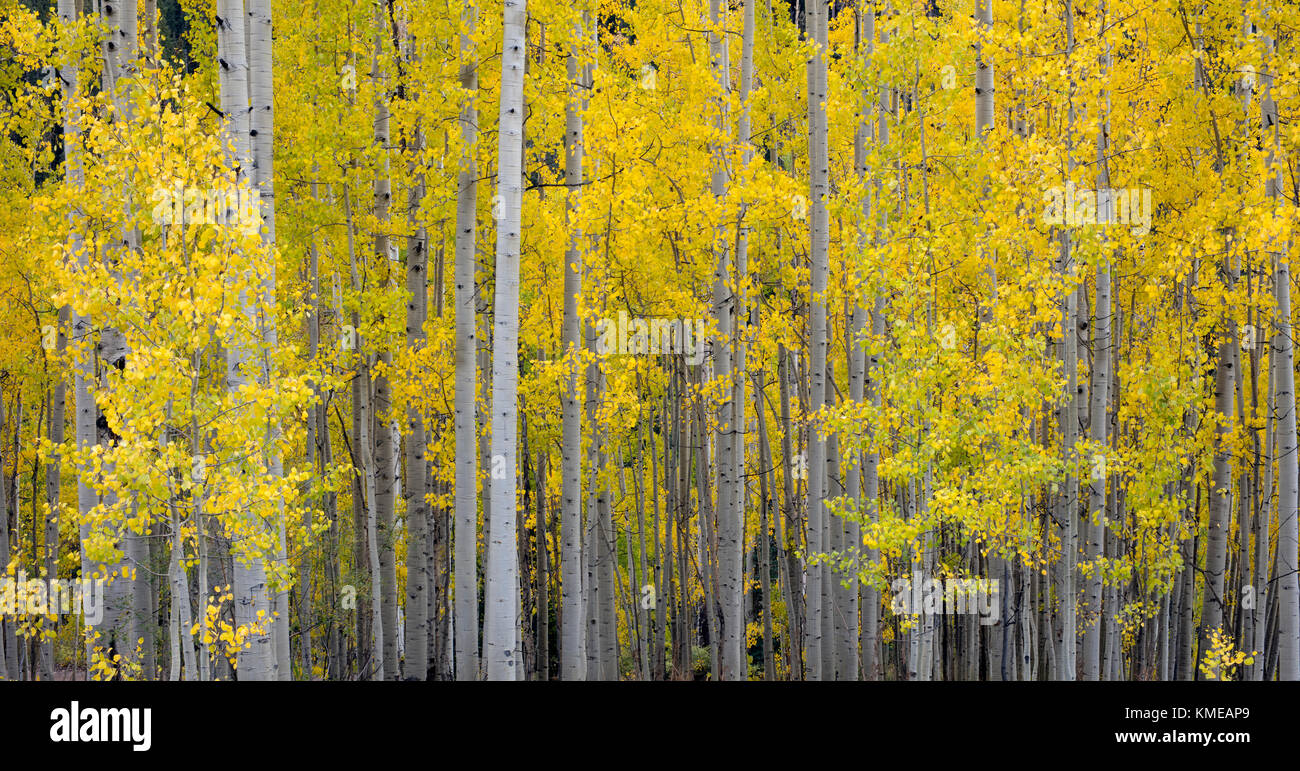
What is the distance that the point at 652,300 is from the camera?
13.3 meters

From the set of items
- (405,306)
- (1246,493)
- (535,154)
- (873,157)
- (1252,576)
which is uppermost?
(535,154)

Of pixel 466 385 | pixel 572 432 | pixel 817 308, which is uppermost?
pixel 817 308

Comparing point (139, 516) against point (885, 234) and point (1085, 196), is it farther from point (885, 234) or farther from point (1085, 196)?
point (1085, 196)

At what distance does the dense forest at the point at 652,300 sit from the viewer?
23.0 ft

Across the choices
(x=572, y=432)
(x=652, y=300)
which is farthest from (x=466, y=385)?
(x=652, y=300)

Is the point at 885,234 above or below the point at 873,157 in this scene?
below

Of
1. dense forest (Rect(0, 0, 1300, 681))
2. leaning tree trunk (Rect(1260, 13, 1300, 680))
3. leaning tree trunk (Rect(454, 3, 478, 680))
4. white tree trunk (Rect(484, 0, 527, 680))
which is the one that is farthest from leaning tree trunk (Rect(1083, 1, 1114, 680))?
leaning tree trunk (Rect(454, 3, 478, 680))

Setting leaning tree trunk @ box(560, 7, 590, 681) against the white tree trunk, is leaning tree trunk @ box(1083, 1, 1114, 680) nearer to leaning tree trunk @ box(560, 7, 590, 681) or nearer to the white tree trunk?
leaning tree trunk @ box(560, 7, 590, 681)

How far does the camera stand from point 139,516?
6.50 meters

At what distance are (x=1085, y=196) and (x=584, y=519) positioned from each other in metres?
7.22

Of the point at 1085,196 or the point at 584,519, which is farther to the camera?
the point at 584,519

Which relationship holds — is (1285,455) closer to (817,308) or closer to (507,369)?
(817,308)

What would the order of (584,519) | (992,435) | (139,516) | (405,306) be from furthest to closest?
(584,519) < (405,306) < (992,435) < (139,516)
